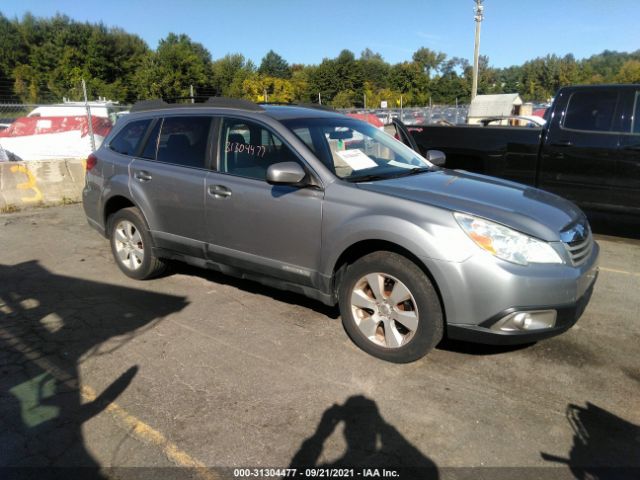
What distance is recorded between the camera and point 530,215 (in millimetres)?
3316

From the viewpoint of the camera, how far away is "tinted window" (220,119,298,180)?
3.98 metres

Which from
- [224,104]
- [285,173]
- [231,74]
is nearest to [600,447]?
[285,173]

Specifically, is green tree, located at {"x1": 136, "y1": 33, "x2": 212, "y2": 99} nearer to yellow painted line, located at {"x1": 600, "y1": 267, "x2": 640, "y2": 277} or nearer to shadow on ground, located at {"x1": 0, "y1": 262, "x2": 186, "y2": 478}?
shadow on ground, located at {"x1": 0, "y1": 262, "x2": 186, "y2": 478}

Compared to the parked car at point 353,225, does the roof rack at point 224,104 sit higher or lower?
higher

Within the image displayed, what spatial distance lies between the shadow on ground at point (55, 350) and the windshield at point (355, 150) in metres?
1.93

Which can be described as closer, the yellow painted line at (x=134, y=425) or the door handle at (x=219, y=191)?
the yellow painted line at (x=134, y=425)

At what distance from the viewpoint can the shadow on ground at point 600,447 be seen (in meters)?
2.44

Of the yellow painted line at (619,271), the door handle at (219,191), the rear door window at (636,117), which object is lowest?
the yellow painted line at (619,271)

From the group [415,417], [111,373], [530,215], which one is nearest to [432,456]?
[415,417]

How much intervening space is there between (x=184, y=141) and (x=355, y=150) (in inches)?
64.0

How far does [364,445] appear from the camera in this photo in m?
2.65

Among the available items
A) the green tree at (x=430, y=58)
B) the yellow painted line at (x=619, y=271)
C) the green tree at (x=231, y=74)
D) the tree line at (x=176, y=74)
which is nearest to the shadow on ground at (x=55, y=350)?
the yellow painted line at (x=619, y=271)

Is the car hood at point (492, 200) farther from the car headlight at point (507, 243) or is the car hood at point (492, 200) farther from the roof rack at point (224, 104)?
the roof rack at point (224, 104)

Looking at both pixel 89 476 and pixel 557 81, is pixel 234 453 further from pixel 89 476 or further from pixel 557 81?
pixel 557 81
